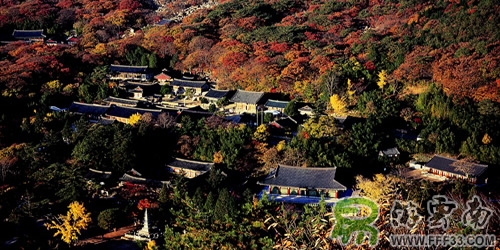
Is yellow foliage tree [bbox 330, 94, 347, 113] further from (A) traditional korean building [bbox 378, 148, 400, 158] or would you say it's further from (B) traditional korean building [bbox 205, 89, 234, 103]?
(B) traditional korean building [bbox 205, 89, 234, 103]

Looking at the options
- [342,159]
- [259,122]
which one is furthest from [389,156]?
[259,122]

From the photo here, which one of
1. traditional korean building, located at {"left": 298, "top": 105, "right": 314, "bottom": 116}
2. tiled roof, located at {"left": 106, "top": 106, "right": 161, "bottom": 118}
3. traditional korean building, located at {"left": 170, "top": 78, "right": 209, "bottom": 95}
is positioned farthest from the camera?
traditional korean building, located at {"left": 170, "top": 78, "right": 209, "bottom": 95}

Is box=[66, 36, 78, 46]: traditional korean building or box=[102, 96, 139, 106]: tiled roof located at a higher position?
box=[66, 36, 78, 46]: traditional korean building

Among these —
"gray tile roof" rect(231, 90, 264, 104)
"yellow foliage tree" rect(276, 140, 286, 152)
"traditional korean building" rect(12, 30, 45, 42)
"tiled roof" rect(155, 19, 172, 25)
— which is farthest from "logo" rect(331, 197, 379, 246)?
"traditional korean building" rect(12, 30, 45, 42)

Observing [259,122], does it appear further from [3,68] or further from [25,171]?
[3,68]

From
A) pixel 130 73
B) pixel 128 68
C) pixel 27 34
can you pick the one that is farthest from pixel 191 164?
pixel 27 34

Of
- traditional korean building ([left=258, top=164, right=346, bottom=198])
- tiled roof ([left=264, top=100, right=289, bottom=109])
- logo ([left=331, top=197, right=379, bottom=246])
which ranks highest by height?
tiled roof ([left=264, top=100, right=289, bottom=109])

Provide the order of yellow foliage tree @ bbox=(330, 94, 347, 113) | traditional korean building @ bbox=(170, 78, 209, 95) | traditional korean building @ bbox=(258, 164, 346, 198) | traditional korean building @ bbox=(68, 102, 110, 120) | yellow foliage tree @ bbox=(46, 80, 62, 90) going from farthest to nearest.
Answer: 1. traditional korean building @ bbox=(170, 78, 209, 95)
2. yellow foliage tree @ bbox=(46, 80, 62, 90)
3. traditional korean building @ bbox=(68, 102, 110, 120)
4. yellow foliage tree @ bbox=(330, 94, 347, 113)
5. traditional korean building @ bbox=(258, 164, 346, 198)

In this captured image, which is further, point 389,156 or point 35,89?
point 35,89
